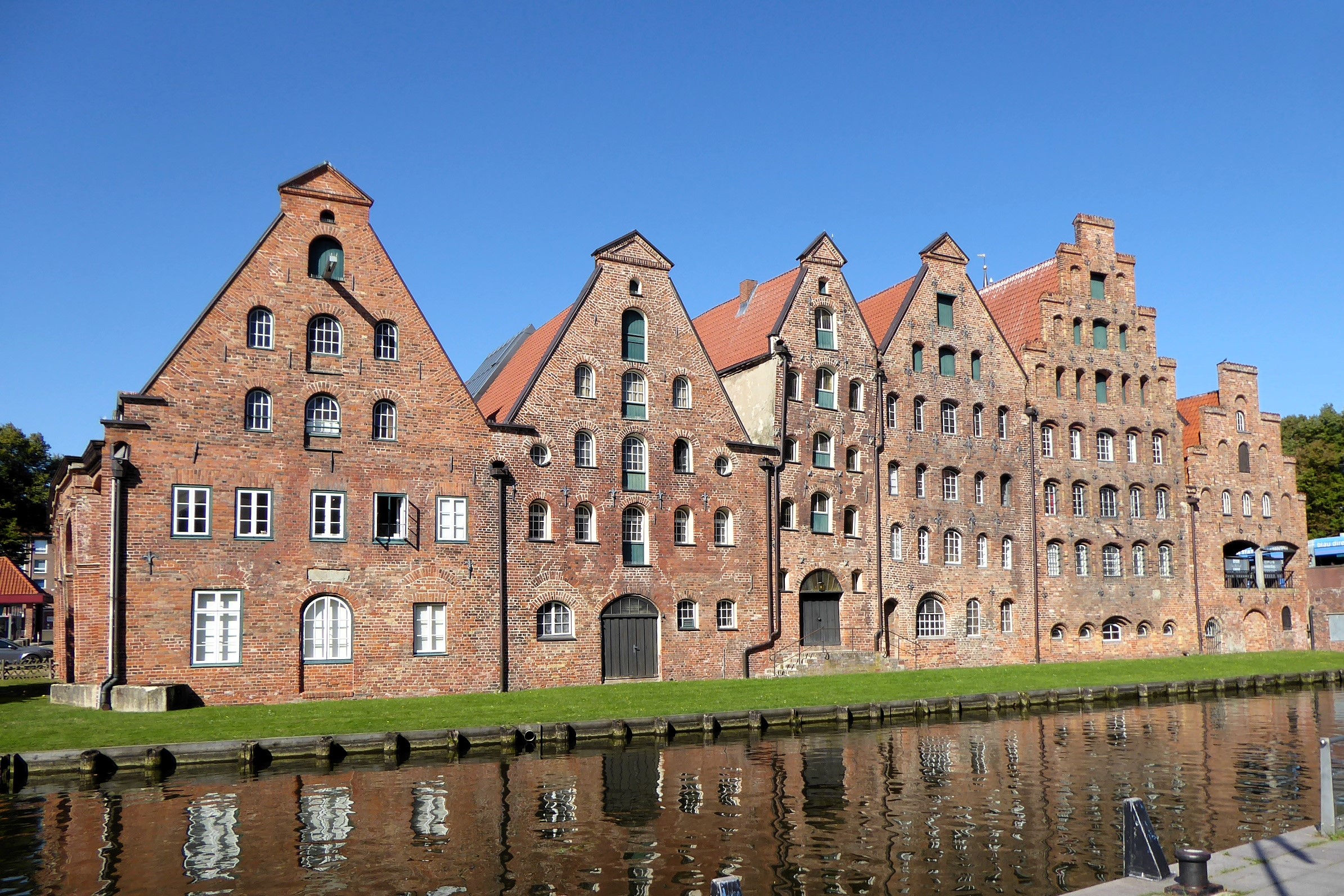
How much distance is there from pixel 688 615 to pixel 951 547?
12.4m

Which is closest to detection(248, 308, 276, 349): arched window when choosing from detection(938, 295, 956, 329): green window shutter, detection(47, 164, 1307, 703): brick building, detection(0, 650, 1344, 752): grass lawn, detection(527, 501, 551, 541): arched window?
detection(47, 164, 1307, 703): brick building

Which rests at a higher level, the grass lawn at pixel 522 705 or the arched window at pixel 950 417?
the arched window at pixel 950 417

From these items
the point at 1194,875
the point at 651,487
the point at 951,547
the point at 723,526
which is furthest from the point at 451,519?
the point at 1194,875

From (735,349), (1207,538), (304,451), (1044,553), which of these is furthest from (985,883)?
(1207,538)

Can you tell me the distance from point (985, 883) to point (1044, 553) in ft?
119

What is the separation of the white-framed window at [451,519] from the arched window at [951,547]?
19.3 metres

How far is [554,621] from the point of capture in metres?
34.3

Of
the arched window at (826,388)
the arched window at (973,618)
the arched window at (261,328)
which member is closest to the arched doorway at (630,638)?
the arched window at (826,388)

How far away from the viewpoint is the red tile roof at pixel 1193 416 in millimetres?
51656

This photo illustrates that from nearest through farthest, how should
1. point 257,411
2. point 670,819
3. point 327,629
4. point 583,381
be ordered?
point 670,819, point 257,411, point 327,629, point 583,381

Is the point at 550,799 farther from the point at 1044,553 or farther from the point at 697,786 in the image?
the point at 1044,553

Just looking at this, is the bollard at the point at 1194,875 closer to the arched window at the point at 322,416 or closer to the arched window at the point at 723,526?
the arched window at the point at 322,416

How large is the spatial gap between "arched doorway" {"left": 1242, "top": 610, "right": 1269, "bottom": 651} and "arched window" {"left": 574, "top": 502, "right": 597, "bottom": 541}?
31958 mm

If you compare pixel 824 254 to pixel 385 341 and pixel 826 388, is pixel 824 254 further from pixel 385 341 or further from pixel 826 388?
pixel 385 341
